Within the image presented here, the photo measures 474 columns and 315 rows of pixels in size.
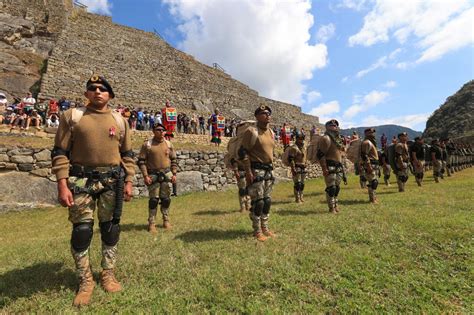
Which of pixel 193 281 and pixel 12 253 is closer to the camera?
pixel 193 281

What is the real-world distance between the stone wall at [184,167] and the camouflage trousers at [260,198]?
8.71 metres

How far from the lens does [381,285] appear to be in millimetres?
3369

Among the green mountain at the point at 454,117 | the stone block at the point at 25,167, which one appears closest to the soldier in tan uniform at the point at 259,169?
the stone block at the point at 25,167

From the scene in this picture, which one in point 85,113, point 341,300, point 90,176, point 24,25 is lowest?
point 341,300

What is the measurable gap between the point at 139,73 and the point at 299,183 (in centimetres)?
2844

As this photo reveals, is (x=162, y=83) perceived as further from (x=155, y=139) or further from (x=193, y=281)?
(x=193, y=281)

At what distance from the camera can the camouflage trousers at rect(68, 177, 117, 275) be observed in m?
3.32

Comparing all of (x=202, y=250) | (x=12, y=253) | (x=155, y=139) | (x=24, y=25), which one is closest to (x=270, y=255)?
(x=202, y=250)

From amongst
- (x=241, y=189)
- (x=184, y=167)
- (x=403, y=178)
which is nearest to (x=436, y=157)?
(x=403, y=178)

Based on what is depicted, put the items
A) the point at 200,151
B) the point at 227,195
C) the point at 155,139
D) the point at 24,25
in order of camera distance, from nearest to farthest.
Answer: the point at 155,139 < the point at 227,195 < the point at 200,151 < the point at 24,25

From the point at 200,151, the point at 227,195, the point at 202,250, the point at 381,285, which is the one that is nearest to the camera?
the point at 381,285

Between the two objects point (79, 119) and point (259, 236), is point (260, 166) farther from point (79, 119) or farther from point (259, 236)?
point (79, 119)

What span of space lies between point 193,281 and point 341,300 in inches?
74.6

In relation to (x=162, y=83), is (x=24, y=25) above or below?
above
